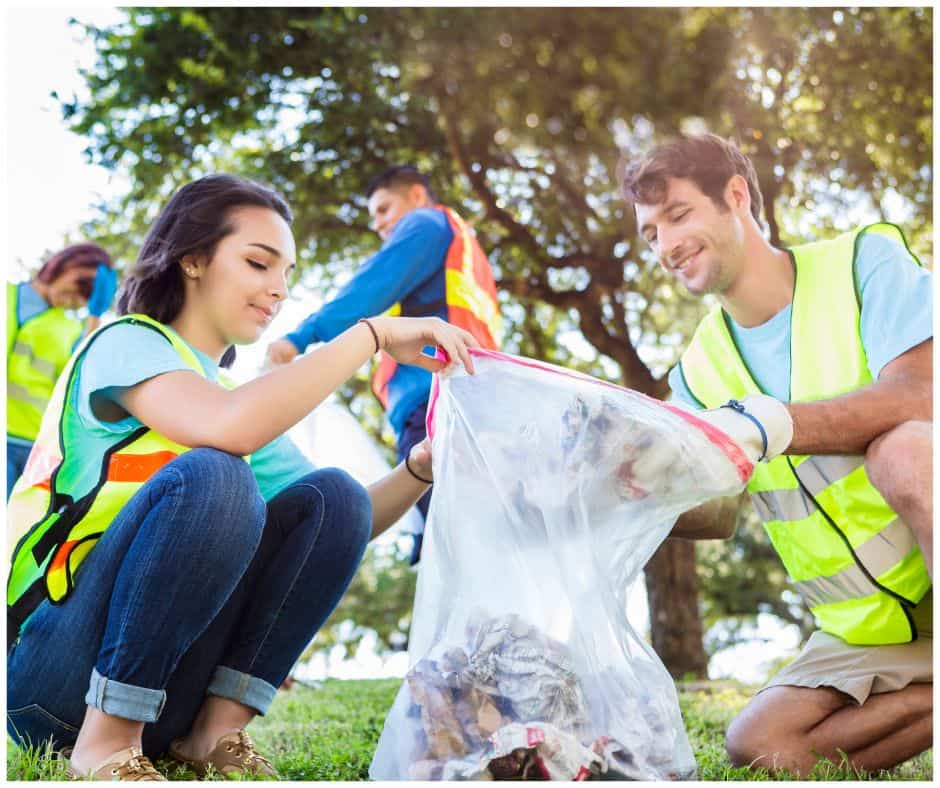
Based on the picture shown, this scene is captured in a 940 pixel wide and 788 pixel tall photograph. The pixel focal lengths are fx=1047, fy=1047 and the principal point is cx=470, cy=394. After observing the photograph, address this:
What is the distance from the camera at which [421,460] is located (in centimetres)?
207

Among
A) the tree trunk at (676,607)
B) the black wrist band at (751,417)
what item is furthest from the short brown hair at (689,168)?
the tree trunk at (676,607)

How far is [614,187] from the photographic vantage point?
611cm

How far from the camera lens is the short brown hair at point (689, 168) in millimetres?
2391

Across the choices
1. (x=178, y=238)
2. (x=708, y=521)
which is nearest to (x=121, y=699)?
(x=178, y=238)

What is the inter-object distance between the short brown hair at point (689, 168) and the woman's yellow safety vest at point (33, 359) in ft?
8.61

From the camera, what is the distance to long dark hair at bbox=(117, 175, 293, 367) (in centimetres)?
193

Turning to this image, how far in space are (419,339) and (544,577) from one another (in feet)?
1.50

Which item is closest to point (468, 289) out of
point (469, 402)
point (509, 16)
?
point (469, 402)

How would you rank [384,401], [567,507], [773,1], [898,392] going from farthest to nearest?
[773,1]
[384,401]
[898,392]
[567,507]

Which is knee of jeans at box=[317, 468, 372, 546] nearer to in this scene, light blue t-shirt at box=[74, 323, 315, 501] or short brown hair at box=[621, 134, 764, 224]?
light blue t-shirt at box=[74, 323, 315, 501]

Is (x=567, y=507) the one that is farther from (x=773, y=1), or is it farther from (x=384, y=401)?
(x=773, y=1)

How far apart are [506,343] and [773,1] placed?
2.59 meters

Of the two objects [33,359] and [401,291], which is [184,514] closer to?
[401,291]

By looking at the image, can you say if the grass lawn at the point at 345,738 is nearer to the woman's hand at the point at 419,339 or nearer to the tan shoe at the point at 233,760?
the tan shoe at the point at 233,760
